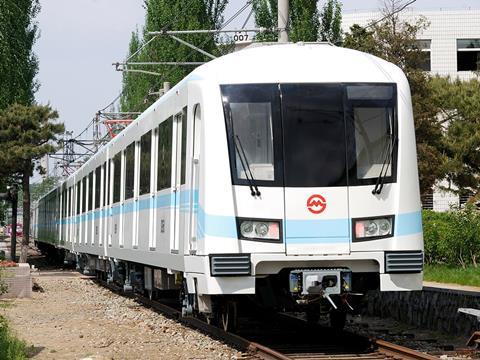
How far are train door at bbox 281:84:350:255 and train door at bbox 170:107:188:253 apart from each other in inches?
62.0

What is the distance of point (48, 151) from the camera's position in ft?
120

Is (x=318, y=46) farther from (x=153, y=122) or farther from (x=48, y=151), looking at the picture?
(x=48, y=151)

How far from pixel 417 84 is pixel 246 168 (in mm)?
20357

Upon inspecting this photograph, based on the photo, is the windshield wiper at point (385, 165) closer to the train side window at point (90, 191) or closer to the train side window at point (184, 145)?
the train side window at point (184, 145)

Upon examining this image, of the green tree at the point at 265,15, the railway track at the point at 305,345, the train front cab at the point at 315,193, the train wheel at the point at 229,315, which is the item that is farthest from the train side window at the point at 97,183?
the green tree at the point at 265,15

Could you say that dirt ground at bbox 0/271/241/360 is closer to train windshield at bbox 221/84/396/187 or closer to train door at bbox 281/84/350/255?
train door at bbox 281/84/350/255

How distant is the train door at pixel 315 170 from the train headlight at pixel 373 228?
0.10 metres

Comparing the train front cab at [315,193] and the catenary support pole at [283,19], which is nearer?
the train front cab at [315,193]

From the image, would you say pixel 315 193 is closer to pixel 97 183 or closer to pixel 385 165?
pixel 385 165

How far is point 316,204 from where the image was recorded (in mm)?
10453

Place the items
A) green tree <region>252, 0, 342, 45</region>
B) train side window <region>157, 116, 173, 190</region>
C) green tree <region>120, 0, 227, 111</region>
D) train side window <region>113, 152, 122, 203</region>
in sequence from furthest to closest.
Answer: green tree <region>120, 0, 227, 111</region>
green tree <region>252, 0, 342, 45</region>
train side window <region>113, 152, 122, 203</region>
train side window <region>157, 116, 173, 190</region>

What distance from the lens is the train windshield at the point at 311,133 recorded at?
10.5 meters

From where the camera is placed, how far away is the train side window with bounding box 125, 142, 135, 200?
16.4 metres

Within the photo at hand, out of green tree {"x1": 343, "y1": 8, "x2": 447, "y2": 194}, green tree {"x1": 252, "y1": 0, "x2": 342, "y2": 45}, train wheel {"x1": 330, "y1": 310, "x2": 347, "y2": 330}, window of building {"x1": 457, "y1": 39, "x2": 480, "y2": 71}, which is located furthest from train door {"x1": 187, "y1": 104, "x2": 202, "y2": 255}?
window of building {"x1": 457, "y1": 39, "x2": 480, "y2": 71}
